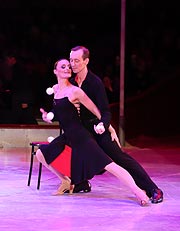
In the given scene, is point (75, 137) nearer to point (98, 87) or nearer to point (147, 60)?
point (98, 87)

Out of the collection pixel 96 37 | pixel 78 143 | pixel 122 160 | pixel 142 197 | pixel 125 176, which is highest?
pixel 96 37

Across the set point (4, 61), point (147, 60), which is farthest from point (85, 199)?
point (147, 60)

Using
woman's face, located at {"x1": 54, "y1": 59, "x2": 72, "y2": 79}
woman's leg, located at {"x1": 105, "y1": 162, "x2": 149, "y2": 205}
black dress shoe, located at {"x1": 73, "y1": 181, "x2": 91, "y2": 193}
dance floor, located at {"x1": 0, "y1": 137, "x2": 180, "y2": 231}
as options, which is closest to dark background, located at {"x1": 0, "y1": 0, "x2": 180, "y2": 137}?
dance floor, located at {"x1": 0, "y1": 137, "x2": 180, "y2": 231}

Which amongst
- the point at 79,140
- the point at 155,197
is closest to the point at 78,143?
the point at 79,140

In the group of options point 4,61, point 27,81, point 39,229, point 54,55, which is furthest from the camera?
point 54,55

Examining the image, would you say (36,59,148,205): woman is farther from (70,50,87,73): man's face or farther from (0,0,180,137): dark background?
(0,0,180,137): dark background

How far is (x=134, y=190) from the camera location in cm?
696

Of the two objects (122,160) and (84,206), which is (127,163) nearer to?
(122,160)

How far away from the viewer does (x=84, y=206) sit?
6.97 meters

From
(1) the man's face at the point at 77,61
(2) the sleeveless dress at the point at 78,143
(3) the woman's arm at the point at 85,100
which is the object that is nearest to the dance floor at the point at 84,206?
A: (2) the sleeveless dress at the point at 78,143

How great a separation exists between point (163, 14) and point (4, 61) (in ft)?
16.2

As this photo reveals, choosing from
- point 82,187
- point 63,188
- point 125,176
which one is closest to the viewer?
point 125,176

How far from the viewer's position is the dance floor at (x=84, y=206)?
6.11m

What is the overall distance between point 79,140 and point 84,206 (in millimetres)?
662
